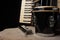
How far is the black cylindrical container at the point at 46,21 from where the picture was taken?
58.5 inches

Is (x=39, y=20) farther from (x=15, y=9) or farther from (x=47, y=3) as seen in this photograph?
(x=15, y=9)

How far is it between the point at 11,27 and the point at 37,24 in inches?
21.9

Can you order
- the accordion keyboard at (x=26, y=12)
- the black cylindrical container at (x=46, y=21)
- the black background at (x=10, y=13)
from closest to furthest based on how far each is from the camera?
the black cylindrical container at (x=46, y=21)
the black background at (x=10, y=13)
the accordion keyboard at (x=26, y=12)

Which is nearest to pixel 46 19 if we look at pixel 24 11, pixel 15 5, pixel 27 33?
pixel 27 33

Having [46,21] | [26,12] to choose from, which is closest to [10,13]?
[26,12]

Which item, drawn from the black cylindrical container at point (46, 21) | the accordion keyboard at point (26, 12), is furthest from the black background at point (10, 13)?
the black cylindrical container at point (46, 21)

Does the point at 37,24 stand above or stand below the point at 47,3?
below

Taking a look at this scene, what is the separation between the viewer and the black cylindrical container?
4.88 feet

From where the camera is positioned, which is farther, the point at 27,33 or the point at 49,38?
the point at 27,33

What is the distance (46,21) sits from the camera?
150 centimetres

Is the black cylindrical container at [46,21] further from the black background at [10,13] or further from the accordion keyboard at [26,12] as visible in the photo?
the accordion keyboard at [26,12]

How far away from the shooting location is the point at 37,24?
1568 mm

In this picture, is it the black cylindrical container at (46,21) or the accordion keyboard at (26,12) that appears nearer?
the black cylindrical container at (46,21)

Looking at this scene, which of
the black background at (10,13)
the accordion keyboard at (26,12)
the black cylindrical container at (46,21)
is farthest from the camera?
the accordion keyboard at (26,12)
